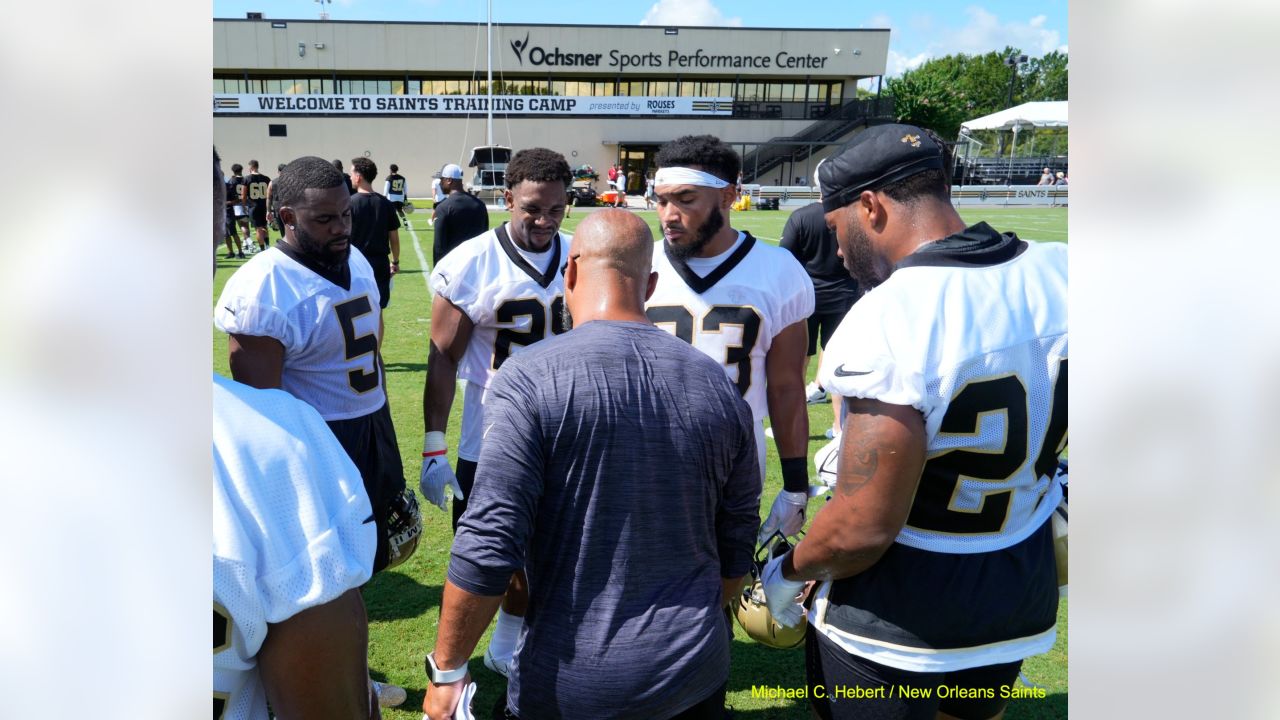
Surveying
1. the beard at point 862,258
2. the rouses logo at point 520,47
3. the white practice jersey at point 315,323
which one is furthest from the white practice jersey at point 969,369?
the rouses logo at point 520,47

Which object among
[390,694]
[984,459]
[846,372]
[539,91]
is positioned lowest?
[390,694]

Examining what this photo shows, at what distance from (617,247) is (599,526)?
64 centimetres

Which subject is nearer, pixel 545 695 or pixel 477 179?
pixel 545 695

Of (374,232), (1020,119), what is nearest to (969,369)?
(374,232)

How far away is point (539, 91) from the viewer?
46.9 meters

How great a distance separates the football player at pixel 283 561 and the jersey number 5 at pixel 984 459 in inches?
49.5

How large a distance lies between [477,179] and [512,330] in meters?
33.0

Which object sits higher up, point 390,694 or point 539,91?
point 539,91

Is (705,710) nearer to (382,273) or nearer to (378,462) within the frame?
(378,462)
